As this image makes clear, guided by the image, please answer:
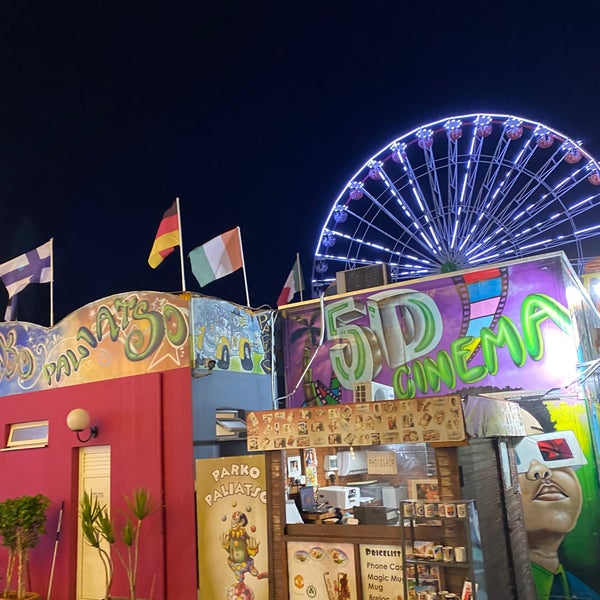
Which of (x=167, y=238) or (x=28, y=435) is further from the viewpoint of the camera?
→ (x=28, y=435)

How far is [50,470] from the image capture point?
28.0ft

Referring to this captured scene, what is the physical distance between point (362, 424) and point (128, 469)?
13.3 ft

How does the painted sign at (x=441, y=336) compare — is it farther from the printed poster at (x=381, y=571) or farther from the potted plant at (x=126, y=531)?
the printed poster at (x=381, y=571)

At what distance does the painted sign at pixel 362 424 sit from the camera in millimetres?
4656

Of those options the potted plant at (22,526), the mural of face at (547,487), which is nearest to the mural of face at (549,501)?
the mural of face at (547,487)

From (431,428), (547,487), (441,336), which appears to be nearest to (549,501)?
(547,487)

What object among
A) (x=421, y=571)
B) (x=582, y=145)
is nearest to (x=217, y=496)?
(x=421, y=571)

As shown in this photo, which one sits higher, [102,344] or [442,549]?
[102,344]

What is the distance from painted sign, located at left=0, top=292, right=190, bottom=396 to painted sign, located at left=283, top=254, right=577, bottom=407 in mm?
2162

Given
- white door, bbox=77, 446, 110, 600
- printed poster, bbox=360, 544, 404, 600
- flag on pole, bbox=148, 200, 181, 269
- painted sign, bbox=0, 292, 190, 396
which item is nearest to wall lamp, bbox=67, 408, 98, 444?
white door, bbox=77, 446, 110, 600

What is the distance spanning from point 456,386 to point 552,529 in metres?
2.07

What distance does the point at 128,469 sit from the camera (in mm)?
7793

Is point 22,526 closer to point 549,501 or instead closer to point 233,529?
point 233,529

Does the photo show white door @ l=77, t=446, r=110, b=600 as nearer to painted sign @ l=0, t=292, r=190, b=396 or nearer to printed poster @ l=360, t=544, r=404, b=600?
painted sign @ l=0, t=292, r=190, b=396
